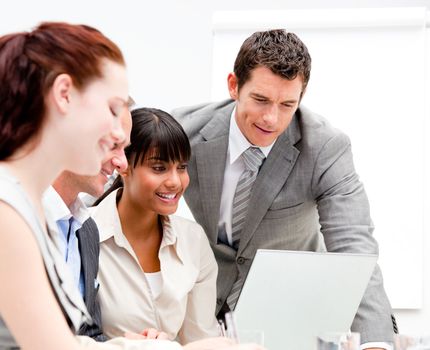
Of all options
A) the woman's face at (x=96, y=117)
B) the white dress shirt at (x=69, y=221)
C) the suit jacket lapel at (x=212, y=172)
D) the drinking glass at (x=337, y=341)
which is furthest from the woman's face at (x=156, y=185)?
the woman's face at (x=96, y=117)

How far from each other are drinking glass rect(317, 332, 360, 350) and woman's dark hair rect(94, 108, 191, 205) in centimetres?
92

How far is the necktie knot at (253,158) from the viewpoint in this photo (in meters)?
2.46

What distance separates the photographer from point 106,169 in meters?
1.99

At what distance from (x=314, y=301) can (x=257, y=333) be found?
50 cm

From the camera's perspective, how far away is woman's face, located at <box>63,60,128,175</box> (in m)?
1.16

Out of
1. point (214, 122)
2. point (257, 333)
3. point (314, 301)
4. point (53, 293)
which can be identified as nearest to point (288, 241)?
point (214, 122)

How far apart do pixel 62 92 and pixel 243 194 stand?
139cm

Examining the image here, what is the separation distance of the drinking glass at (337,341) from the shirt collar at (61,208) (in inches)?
25.7

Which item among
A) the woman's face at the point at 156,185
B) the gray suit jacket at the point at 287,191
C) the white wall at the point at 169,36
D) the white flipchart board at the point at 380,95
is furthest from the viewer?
the white wall at the point at 169,36

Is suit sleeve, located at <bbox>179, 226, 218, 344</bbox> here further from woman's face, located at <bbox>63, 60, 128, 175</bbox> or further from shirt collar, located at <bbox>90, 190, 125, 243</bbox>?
woman's face, located at <bbox>63, 60, 128, 175</bbox>

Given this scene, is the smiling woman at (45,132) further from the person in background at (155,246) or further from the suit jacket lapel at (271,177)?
the suit jacket lapel at (271,177)

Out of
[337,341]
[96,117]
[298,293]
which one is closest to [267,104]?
[298,293]

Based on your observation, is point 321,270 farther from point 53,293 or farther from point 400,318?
point 400,318

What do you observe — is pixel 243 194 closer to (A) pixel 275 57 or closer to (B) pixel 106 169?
(A) pixel 275 57
